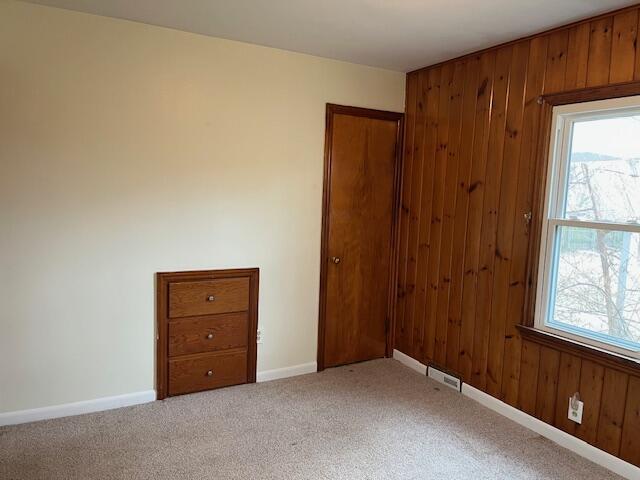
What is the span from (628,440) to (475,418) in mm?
849

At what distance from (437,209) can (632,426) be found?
1.82 meters

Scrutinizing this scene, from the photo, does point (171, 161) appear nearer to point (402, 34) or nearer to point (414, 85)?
point (402, 34)

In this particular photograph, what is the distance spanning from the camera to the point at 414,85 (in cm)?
378

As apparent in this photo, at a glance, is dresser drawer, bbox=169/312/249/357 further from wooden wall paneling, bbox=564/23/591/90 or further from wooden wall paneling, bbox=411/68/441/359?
wooden wall paneling, bbox=564/23/591/90

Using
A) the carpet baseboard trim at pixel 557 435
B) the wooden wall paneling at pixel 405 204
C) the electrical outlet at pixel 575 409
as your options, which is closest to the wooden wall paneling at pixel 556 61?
the wooden wall paneling at pixel 405 204

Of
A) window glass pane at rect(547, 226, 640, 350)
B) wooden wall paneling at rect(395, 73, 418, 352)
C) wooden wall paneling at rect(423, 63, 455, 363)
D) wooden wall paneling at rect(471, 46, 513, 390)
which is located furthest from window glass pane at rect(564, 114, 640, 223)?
wooden wall paneling at rect(395, 73, 418, 352)

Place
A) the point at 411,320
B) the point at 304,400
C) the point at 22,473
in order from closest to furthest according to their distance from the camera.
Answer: the point at 22,473 < the point at 304,400 < the point at 411,320

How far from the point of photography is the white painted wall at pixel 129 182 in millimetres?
2637

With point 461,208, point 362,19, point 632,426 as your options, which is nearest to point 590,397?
point 632,426

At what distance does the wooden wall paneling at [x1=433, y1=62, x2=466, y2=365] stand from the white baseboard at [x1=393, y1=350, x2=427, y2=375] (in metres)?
0.17

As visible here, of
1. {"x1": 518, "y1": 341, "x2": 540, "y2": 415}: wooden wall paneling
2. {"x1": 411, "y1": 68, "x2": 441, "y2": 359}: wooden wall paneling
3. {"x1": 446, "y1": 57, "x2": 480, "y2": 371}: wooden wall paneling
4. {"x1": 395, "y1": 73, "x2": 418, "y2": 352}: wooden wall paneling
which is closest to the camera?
{"x1": 518, "y1": 341, "x2": 540, "y2": 415}: wooden wall paneling

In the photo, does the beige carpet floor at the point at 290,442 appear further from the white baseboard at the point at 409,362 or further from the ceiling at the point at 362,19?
the ceiling at the point at 362,19

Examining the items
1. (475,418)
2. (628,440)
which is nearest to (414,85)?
(475,418)

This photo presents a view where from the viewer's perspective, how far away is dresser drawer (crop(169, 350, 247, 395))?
3.13m
